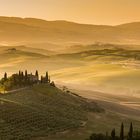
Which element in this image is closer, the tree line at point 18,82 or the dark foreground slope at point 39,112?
the dark foreground slope at point 39,112

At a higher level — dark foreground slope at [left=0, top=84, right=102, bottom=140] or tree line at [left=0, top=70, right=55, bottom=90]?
tree line at [left=0, top=70, right=55, bottom=90]

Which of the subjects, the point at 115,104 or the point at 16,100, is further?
the point at 115,104

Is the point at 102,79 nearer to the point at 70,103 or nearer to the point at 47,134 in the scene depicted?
the point at 70,103

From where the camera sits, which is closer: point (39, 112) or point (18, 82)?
point (39, 112)

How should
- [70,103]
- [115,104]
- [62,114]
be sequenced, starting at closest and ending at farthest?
[62,114], [70,103], [115,104]

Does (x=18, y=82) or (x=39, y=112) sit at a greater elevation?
(x=18, y=82)

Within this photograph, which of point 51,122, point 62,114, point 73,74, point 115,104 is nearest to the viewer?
point 51,122

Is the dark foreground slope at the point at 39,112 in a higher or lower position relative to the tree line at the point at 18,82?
lower

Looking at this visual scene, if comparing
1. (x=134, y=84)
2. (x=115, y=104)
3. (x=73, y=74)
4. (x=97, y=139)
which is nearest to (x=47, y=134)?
(x=97, y=139)
